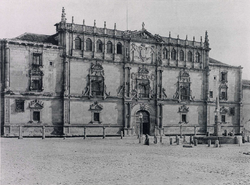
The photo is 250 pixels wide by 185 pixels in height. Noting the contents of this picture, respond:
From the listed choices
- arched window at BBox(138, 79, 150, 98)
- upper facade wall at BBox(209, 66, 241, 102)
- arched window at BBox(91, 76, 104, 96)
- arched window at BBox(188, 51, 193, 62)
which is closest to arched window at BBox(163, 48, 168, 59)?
arched window at BBox(188, 51, 193, 62)

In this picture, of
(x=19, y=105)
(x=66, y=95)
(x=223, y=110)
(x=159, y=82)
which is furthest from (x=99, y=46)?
(x=223, y=110)

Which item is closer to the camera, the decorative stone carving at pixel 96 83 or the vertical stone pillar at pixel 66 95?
the vertical stone pillar at pixel 66 95

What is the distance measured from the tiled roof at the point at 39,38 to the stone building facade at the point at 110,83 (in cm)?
12

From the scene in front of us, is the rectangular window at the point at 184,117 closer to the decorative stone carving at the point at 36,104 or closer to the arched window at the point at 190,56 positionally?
the arched window at the point at 190,56

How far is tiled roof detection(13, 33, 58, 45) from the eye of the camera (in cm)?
3804

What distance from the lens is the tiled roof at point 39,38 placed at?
125ft

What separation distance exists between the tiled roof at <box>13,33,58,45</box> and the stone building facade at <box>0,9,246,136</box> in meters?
0.12

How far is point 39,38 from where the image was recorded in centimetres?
3956

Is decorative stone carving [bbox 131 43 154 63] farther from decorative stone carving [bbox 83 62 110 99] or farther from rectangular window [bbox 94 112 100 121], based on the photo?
rectangular window [bbox 94 112 100 121]

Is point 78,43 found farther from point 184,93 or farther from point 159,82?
point 184,93

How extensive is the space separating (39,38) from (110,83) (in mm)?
9774

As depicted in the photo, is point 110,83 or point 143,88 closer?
point 110,83

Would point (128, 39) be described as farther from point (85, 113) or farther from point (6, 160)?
point (6, 160)

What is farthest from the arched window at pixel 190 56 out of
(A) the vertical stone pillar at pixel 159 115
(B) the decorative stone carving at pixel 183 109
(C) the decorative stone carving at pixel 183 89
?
(A) the vertical stone pillar at pixel 159 115
